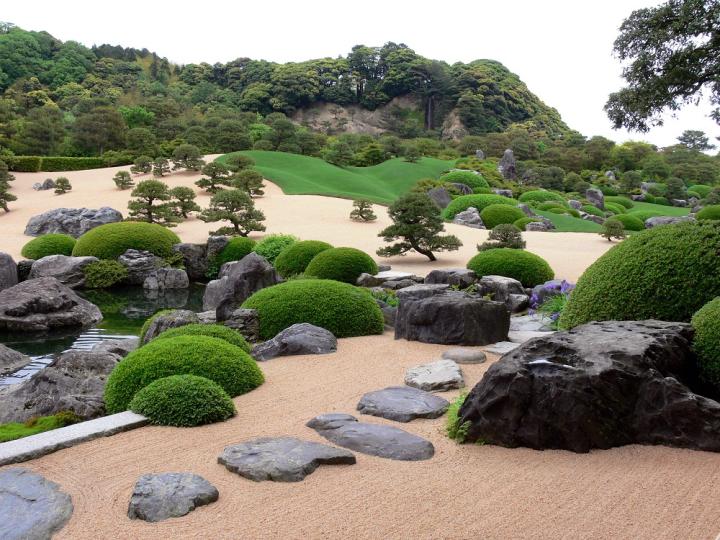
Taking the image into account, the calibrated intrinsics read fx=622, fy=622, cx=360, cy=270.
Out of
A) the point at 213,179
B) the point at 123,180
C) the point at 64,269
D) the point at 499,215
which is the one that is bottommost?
the point at 64,269

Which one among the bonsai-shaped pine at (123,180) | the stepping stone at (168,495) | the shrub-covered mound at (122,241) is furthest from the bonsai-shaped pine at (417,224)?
the bonsai-shaped pine at (123,180)

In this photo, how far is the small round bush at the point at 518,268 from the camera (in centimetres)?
1217

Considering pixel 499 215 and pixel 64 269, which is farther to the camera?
pixel 499 215

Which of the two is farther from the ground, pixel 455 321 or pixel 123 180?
pixel 123 180

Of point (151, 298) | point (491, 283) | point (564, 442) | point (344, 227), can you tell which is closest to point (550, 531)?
point (564, 442)

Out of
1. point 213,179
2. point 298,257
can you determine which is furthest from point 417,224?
point 213,179

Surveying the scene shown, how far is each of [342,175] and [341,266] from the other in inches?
960

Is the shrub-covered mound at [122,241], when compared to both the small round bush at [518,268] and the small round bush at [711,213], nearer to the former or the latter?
the small round bush at [518,268]

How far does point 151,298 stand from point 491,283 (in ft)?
28.7

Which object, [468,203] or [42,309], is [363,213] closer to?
[468,203]

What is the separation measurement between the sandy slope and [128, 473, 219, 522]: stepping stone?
36.1 feet

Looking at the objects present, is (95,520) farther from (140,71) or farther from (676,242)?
(140,71)

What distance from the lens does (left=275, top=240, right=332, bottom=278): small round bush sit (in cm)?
1358

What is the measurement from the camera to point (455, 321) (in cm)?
743
